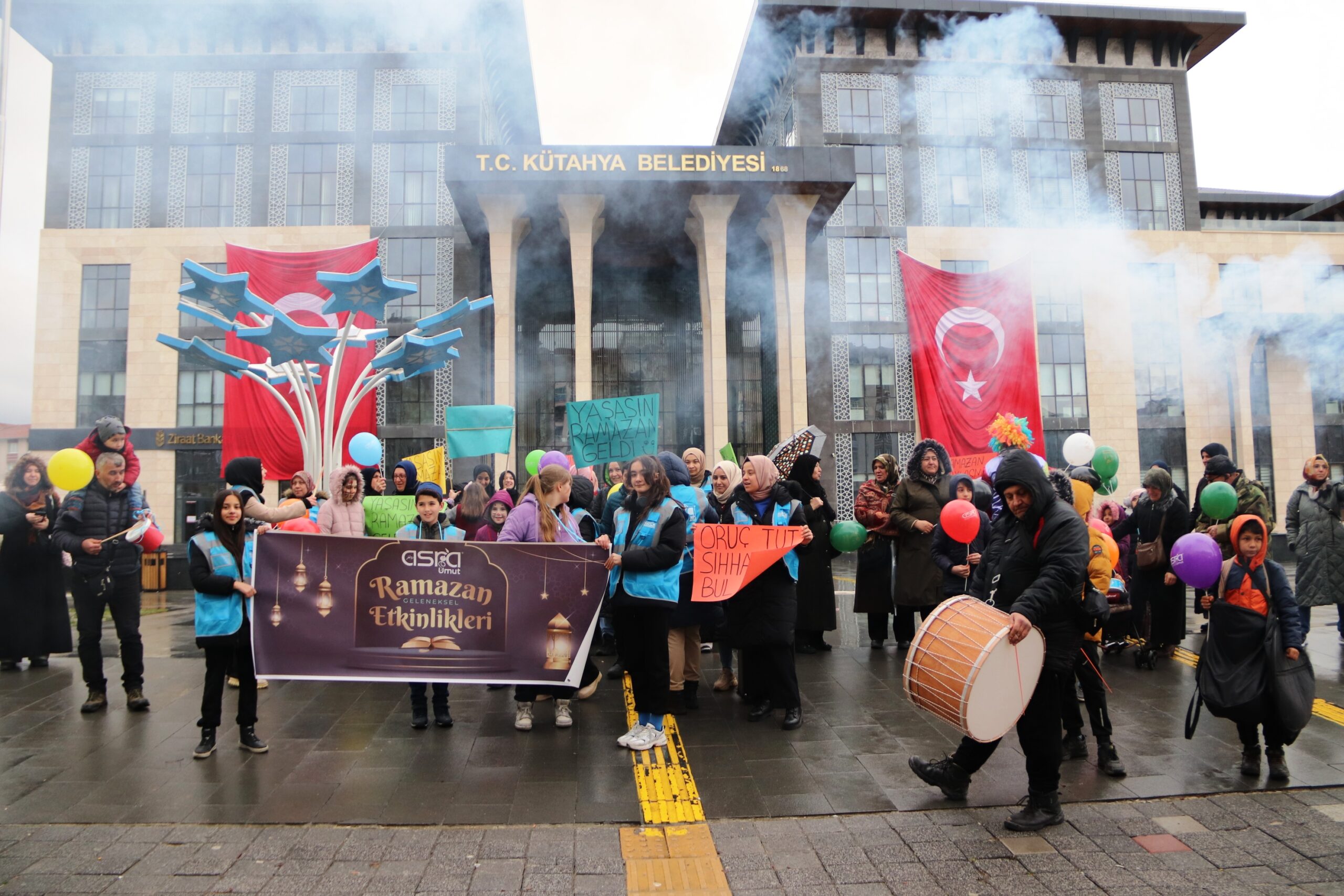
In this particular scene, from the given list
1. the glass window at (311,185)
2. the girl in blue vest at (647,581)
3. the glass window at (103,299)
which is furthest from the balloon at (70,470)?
the glass window at (103,299)

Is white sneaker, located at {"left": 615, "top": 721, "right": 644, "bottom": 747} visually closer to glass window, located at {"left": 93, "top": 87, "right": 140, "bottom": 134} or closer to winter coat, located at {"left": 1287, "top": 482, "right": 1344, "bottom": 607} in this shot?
winter coat, located at {"left": 1287, "top": 482, "right": 1344, "bottom": 607}

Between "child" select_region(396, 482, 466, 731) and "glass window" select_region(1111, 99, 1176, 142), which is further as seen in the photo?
"glass window" select_region(1111, 99, 1176, 142)

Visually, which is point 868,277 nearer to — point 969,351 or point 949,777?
point 969,351

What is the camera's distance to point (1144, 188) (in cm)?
2548

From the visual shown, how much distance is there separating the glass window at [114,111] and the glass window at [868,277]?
2128cm

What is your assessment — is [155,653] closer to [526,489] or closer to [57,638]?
[57,638]

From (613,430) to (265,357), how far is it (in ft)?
48.7

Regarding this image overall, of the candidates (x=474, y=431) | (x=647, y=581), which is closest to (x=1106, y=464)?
(x=647, y=581)

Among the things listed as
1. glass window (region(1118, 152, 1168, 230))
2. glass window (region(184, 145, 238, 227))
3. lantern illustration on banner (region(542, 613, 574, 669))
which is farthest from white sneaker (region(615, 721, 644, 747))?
glass window (region(1118, 152, 1168, 230))

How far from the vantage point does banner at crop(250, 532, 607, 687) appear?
4.67 meters

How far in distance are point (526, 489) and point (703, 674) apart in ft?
8.04

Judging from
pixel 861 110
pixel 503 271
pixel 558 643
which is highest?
pixel 861 110

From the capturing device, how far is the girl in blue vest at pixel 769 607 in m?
4.90

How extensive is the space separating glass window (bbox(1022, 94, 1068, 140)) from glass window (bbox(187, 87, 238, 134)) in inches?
938
